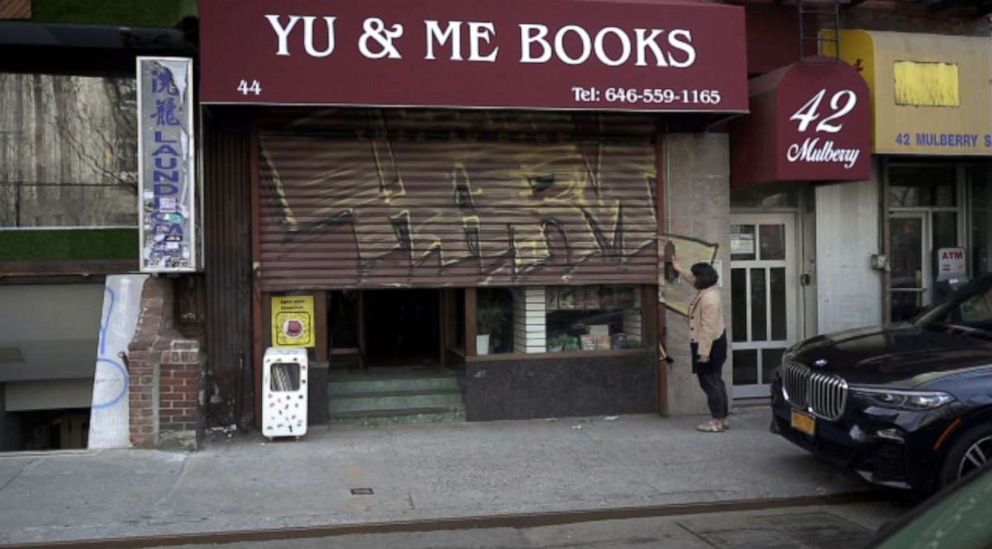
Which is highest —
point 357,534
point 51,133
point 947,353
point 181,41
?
point 181,41

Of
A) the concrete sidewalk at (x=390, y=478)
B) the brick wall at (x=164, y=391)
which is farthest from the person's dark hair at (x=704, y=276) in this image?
the brick wall at (x=164, y=391)

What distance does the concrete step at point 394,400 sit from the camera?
9.93 metres

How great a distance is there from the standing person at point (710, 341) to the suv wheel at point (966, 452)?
9.95 ft

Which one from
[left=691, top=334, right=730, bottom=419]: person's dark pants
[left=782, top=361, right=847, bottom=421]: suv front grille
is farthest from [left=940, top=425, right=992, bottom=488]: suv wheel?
[left=691, top=334, right=730, bottom=419]: person's dark pants

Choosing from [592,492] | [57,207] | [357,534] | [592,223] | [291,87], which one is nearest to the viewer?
[357,534]

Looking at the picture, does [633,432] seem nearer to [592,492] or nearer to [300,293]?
[592,492]

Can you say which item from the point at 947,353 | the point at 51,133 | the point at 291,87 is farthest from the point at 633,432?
the point at 51,133

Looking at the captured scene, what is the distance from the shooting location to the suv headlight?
6402 millimetres

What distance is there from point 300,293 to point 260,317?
47cm

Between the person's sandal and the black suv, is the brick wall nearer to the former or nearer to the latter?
the person's sandal

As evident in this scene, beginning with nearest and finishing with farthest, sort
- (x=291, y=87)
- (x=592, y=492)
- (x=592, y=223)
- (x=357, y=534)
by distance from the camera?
(x=357, y=534) < (x=592, y=492) < (x=291, y=87) < (x=592, y=223)

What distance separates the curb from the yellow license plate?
20.8 inches

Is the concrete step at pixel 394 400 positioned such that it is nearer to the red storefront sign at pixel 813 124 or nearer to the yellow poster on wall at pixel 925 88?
the red storefront sign at pixel 813 124

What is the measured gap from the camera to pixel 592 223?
1012 cm
